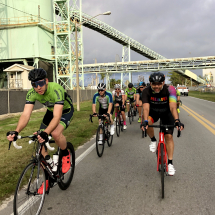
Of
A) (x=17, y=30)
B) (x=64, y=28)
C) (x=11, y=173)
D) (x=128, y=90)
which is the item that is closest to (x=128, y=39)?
(x=64, y=28)

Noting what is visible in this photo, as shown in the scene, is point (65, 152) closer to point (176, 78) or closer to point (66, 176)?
point (66, 176)

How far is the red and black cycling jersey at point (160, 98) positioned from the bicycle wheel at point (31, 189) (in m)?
2.37

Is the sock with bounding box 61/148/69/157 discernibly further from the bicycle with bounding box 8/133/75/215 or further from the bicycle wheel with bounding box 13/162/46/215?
the bicycle wheel with bounding box 13/162/46/215

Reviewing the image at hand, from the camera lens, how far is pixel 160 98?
4461 millimetres

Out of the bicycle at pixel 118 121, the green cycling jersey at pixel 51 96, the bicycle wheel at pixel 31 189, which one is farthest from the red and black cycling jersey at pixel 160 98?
the bicycle at pixel 118 121

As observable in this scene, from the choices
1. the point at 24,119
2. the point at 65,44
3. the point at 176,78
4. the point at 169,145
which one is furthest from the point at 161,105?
the point at 176,78

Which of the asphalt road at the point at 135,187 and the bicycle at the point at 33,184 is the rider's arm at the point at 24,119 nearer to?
the bicycle at the point at 33,184

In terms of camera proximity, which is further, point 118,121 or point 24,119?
point 118,121

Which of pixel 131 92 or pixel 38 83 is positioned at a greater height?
pixel 38 83

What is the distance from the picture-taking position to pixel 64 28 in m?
35.6

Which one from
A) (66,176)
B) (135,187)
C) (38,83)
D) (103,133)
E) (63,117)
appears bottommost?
(135,187)

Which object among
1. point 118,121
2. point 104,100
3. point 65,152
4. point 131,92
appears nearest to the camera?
point 65,152

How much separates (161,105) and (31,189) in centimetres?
273

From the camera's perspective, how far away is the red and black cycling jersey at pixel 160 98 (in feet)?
14.3
